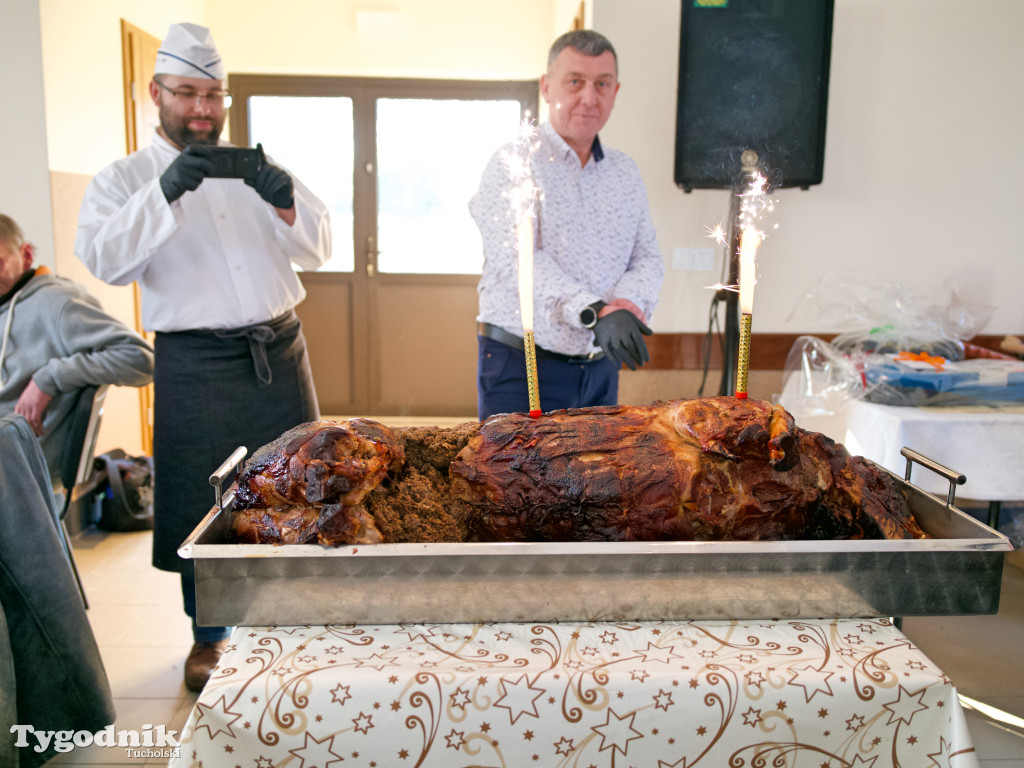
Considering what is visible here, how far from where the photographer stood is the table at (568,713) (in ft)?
2.39

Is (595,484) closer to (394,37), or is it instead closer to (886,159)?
(886,159)

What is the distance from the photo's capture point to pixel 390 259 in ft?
15.0

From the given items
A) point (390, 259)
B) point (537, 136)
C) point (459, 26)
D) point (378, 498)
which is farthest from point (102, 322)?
point (459, 26)

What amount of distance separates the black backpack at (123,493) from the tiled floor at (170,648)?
0.72 ft

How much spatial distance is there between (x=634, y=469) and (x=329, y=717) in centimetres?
44

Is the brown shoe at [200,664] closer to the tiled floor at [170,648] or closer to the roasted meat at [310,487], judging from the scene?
the tiled floor at [170,648]

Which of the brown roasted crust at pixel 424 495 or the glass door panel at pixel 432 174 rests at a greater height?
the glass door panel at pixel 432 174

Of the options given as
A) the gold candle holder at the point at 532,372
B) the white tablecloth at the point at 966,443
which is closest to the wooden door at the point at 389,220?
the white tablecloth at the point at 966,443

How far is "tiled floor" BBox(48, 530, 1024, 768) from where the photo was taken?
1.77 metres

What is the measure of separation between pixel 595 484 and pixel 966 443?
5.26ft

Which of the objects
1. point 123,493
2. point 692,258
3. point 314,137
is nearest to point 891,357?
point 692,258

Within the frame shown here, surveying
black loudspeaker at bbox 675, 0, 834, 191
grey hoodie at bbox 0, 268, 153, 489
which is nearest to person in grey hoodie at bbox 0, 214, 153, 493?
grey hoodie at bbox 0, 268, 153, 489

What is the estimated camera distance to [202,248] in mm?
1917

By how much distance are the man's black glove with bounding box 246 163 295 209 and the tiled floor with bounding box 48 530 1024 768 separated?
1.28 metres
